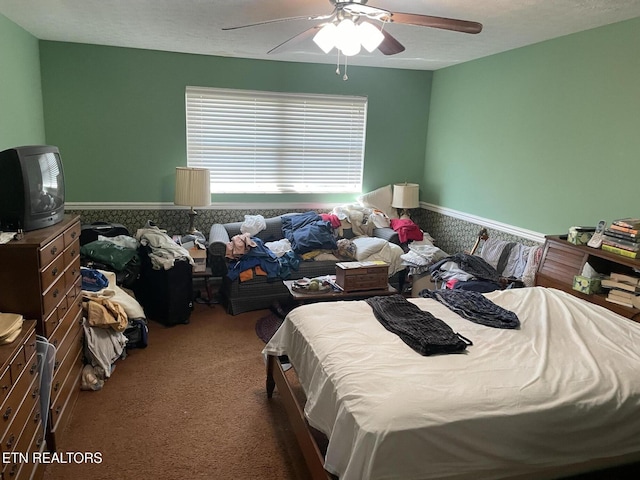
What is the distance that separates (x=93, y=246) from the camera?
3.73 m

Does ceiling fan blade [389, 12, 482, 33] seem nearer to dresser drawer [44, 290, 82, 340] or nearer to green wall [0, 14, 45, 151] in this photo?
dresser drawer [44, 290, 82, 340]

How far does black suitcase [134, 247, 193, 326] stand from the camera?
3.87 metres

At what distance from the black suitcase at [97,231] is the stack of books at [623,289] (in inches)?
157

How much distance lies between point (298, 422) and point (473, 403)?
3.03 ft

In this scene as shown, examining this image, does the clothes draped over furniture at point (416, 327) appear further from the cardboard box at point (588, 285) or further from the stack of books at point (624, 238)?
the stack of books at point (624, 238)

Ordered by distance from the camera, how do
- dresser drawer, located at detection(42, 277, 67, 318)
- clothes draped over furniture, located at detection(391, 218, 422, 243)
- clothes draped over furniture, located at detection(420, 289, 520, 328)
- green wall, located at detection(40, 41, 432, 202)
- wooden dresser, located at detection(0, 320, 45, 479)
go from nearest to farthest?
wooden dresser, located at detection(0, 320, 45, 479)
dresser drawer, located at detection(42, 277, 67, 318)
clothes draped over furniture, located at detection(420, 289, 520, 328)
green wall, located at detection(40, 41, 432, 202)
clothes draped over furniture, located at detection(391, 218, 422, 243)

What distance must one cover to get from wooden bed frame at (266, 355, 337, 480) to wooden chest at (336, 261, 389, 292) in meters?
1.14

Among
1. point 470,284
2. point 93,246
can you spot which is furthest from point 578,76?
point 93,246

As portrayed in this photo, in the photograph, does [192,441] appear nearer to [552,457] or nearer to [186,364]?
[186,364]

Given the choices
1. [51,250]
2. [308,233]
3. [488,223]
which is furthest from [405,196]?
[51,250]

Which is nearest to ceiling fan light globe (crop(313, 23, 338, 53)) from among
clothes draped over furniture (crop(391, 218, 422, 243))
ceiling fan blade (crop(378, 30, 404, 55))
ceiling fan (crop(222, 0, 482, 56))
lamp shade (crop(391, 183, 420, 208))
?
ceiling fan (crop(222, 0, 482, 56))

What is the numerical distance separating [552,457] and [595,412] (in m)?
0.25

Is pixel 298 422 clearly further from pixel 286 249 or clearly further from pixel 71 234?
pixel 286 249

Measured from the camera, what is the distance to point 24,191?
224 cm
